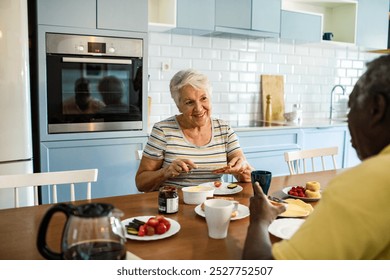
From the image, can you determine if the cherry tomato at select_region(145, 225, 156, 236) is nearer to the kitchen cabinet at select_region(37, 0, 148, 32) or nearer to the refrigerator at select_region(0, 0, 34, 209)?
the refrigerator at select_region(0, 0, 34, 209)

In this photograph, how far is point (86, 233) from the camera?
880mm

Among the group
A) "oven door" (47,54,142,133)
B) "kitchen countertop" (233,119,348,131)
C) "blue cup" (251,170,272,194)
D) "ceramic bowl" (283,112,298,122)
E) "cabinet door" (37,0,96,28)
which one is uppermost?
"cabinet door" (37,0,96,28)

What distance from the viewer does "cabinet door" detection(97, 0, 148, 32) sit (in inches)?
114

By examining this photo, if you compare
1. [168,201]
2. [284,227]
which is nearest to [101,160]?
[168,201]

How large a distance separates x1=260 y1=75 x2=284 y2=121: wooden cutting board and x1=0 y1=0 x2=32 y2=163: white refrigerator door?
2.41 m

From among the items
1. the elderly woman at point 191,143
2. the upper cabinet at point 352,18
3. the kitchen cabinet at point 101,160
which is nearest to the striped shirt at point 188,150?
the elderly woman at point 191,143

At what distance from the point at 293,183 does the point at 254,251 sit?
40.3 inches

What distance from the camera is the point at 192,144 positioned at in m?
2.12

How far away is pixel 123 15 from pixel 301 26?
1850mm

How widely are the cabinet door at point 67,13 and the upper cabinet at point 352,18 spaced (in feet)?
7.35

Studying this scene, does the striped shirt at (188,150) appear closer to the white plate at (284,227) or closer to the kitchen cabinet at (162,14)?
the white plate at (284,227)

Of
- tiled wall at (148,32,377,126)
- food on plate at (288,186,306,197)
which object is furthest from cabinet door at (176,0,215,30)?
food on plate at (288,186,306,197)

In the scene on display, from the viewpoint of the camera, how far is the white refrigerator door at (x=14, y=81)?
2.52 metres

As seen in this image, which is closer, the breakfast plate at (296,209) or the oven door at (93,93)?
the breakfast plate at (296,209)
